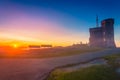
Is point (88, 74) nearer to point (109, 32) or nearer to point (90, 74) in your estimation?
point (90, 74)

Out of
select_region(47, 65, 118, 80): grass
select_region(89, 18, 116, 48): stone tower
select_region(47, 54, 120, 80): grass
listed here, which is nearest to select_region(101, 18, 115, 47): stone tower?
select_region(89, 18, 116, 48): stone tower

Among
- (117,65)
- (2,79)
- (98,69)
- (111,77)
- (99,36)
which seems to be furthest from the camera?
(99,36)

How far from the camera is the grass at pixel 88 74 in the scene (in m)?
18.2

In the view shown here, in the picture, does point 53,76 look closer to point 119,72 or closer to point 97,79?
point 97,79

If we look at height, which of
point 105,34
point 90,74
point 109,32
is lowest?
point 90,74

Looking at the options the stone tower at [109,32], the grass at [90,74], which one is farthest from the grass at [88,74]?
the stone tower at [109,32]

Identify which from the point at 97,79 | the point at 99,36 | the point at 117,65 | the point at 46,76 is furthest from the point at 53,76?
the point at 99,36

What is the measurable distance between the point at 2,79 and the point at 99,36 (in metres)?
63.7

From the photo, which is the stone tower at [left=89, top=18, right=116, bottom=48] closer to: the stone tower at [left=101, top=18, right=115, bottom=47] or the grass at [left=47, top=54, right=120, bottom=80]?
the stone tower at [left=101, top=18, right=115, bottom=47]

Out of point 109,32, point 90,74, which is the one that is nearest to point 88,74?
point 90,74

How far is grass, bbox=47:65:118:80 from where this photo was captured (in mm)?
18156

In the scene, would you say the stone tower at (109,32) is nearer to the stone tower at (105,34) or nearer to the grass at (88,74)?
the stone tower at (105,34)

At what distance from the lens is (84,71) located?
20.0 m

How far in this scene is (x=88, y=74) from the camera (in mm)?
19344
